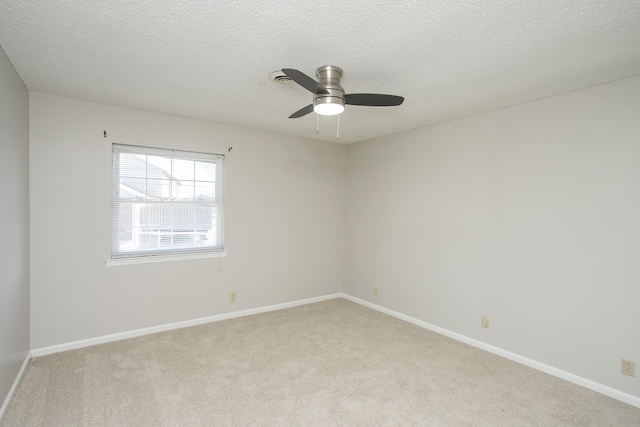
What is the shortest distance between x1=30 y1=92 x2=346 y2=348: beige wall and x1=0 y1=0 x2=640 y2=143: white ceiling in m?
0.48

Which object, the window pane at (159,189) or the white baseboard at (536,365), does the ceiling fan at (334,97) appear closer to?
the window pane at (159,189)

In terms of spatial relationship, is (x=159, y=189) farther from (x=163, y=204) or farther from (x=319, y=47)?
(x=319, y=47)

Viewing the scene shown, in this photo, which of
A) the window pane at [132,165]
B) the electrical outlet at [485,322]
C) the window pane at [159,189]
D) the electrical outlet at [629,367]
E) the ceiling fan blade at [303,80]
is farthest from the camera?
the window pane at [159,189]

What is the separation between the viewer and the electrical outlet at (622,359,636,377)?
245 centimetres

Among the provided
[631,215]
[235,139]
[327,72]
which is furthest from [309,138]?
[631,215]

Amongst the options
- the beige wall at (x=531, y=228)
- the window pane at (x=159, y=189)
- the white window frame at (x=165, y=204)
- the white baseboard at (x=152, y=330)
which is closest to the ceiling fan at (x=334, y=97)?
the beige wall at (x=531, y=228)

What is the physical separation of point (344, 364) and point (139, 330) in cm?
221

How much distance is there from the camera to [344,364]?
2.98m

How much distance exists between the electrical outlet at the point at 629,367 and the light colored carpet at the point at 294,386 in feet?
0.76

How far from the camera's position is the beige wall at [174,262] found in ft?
10.2

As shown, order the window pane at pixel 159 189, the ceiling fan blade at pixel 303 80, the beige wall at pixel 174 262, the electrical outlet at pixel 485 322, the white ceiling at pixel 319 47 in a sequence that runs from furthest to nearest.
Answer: the window pane at pixel 159 189
the electrical outlet at pixel 485 322
the beige wall at pixel 174 262
the ceiling fan blade at pixel 303 80
the white ceiling at pixel 319 47

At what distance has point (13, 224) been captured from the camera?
97.4 inches

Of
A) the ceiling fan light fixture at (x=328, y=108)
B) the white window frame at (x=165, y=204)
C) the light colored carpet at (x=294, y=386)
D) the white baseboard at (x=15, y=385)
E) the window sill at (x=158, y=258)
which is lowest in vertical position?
the light colored carpet at (x=294, y=386)

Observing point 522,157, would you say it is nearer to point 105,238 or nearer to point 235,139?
point 235,139
